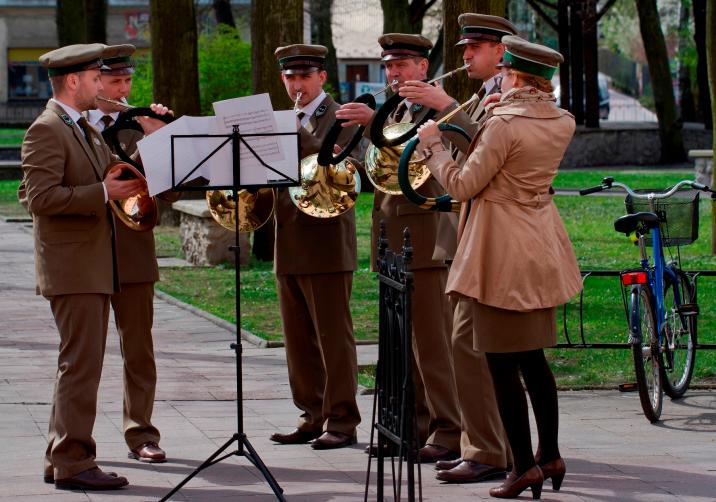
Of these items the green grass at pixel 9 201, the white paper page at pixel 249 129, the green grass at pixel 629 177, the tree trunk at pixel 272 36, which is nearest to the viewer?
the white paper page at pixel 249 129

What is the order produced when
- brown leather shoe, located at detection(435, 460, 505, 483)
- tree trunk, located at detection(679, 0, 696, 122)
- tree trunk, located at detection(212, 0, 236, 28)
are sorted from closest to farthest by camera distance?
brown leather shoe, located at detection(435, 460, 505, 483)
tree trunk, located at detection(212, 0, 236, 28)
tree trunk, located at detection(679, 0, 696, 122)

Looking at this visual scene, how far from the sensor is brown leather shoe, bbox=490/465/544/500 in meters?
6.52

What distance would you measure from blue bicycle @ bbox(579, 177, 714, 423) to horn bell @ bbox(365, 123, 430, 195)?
1.79 m

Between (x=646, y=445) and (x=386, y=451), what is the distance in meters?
1.64

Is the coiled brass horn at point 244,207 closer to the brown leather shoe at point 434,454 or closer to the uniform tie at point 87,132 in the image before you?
the uniform tie at point 87,132

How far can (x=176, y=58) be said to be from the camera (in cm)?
2144

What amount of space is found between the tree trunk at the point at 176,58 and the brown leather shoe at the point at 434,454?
46.7 ft

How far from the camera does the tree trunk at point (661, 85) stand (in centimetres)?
3594

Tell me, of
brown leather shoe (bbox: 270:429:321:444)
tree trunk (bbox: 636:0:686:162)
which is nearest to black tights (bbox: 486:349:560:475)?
brown leather shoe (bbox: 270:429:321:444)

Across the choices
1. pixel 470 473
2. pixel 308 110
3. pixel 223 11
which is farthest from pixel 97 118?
pixel 223 11

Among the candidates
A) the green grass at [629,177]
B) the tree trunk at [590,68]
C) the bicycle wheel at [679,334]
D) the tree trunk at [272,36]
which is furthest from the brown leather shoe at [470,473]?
the tree trunk at [590,68]

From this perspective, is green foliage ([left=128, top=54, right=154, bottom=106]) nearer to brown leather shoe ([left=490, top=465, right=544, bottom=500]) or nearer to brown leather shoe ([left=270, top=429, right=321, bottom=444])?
brown leather shoe ([left=270, top=429, right=321, bottom=444])

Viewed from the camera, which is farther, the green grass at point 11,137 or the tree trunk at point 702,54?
the green grass at point 11,137

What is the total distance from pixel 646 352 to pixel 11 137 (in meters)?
43.5
